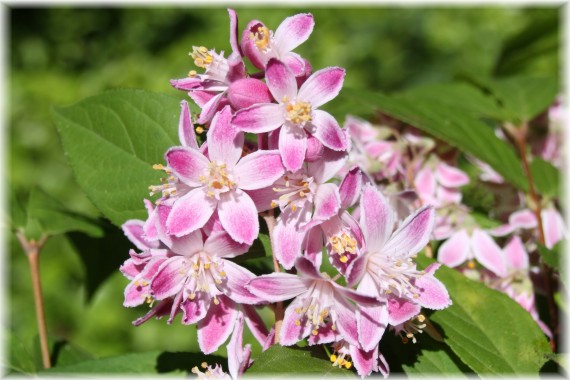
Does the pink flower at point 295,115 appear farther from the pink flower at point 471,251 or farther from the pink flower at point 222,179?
the pink flower at point 471,251

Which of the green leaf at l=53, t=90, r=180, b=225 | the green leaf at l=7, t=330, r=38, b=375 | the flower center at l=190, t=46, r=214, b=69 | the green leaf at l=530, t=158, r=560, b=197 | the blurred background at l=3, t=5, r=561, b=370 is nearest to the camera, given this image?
the flower center at l=190, t=46, r=214, b=69

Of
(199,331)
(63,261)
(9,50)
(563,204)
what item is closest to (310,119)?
(199,331)

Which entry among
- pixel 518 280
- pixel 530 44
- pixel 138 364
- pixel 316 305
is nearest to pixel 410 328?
pixel 316 305

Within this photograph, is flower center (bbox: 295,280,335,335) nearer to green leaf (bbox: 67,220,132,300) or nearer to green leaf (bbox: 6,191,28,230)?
green leaf (bbox: 67,220,132,300)

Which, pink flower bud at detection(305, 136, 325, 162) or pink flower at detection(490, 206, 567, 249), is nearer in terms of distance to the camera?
pink flower bud at detection(305, 136, 325, 162)

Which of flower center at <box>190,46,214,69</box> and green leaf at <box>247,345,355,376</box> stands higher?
flower center at <box>190,46,214,69</box>

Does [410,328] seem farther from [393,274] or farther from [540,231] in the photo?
[540,231]

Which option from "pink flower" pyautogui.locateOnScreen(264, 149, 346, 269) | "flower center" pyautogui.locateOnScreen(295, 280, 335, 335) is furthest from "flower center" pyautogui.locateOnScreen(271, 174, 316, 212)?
"flower center" pyautogui.locateOnScreen(295, 280, 335, 335)

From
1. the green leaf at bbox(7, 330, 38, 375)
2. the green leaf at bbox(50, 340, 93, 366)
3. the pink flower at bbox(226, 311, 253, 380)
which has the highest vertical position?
the pink flower at bbox(226, 311, 253, 380)
